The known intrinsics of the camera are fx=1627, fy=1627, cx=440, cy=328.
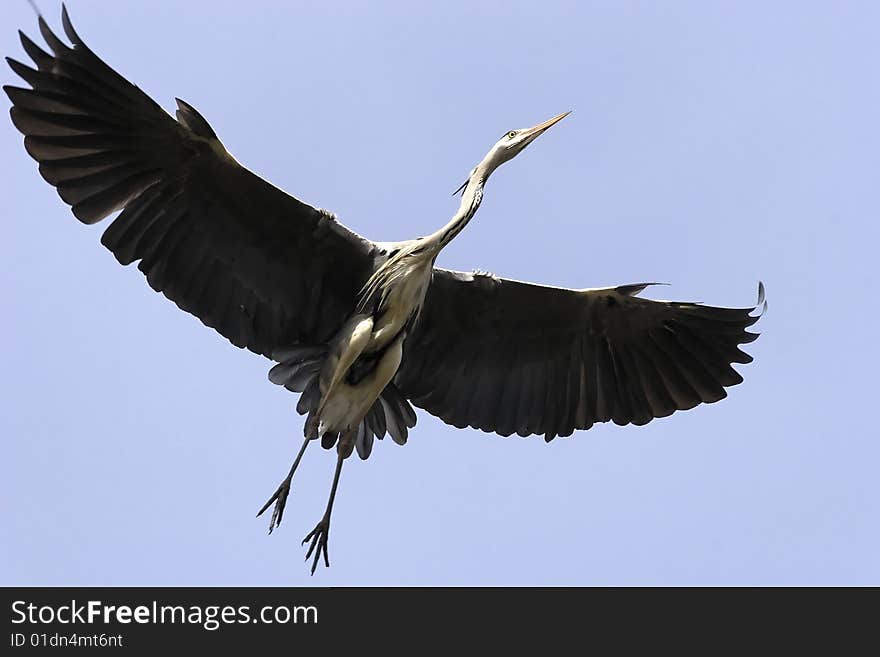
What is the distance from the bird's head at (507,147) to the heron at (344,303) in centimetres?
2

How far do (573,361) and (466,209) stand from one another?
199 cm

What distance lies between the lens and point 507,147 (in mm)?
13555

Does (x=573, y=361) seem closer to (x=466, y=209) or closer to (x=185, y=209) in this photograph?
(x=466, y=209)

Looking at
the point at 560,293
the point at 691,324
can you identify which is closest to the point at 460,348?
the point at 560,293

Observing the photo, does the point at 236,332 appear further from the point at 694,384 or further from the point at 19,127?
the point at 694,384

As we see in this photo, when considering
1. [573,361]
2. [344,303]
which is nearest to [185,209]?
[344,303]

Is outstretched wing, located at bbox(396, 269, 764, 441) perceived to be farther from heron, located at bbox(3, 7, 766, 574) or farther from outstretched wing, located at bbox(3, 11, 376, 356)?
outstretched wing, located at bbox(3, 11, 376, 356)

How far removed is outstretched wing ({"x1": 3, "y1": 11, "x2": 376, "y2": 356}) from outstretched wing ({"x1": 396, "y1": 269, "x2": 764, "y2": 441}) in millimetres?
1193

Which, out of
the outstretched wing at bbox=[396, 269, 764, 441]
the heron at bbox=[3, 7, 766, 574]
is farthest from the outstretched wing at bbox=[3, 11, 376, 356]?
the outstretched wing at bbox=[396, 269, 764, 441]

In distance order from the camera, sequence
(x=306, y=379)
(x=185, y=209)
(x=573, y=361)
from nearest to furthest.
→ (x=185, y=209) → (x=306, y=379) → (x=573, y=361)

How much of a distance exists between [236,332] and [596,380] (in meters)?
3.22

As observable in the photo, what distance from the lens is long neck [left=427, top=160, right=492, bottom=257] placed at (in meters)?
12.7
